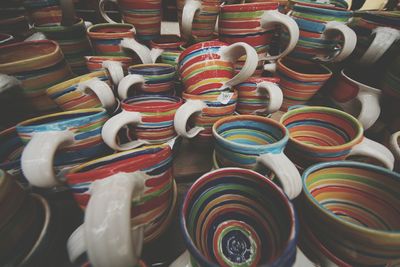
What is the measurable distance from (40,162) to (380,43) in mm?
708

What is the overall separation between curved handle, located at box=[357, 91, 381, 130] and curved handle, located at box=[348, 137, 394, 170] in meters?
0.11

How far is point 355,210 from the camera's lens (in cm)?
44

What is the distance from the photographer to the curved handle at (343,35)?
48 cm

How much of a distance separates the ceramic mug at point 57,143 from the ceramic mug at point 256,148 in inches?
9.7

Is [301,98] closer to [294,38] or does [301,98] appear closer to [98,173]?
[294,38]

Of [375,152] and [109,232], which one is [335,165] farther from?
[109,232]

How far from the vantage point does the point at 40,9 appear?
67 cm

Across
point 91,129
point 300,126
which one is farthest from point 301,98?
point 91,129

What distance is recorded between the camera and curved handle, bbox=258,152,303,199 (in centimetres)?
32

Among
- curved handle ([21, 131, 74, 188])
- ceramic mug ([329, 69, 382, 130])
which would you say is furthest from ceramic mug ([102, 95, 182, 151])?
ceramic mug ([329, 69, 382, 130])

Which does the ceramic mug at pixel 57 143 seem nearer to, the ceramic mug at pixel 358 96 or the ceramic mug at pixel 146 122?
the ceramic mug at pixel 146 122

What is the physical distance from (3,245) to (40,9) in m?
0.70

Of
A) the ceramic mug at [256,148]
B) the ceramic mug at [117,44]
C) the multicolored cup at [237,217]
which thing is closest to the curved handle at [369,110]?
the ceramic mug at [256,148]

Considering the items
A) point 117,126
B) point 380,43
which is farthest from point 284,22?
point 117,126
